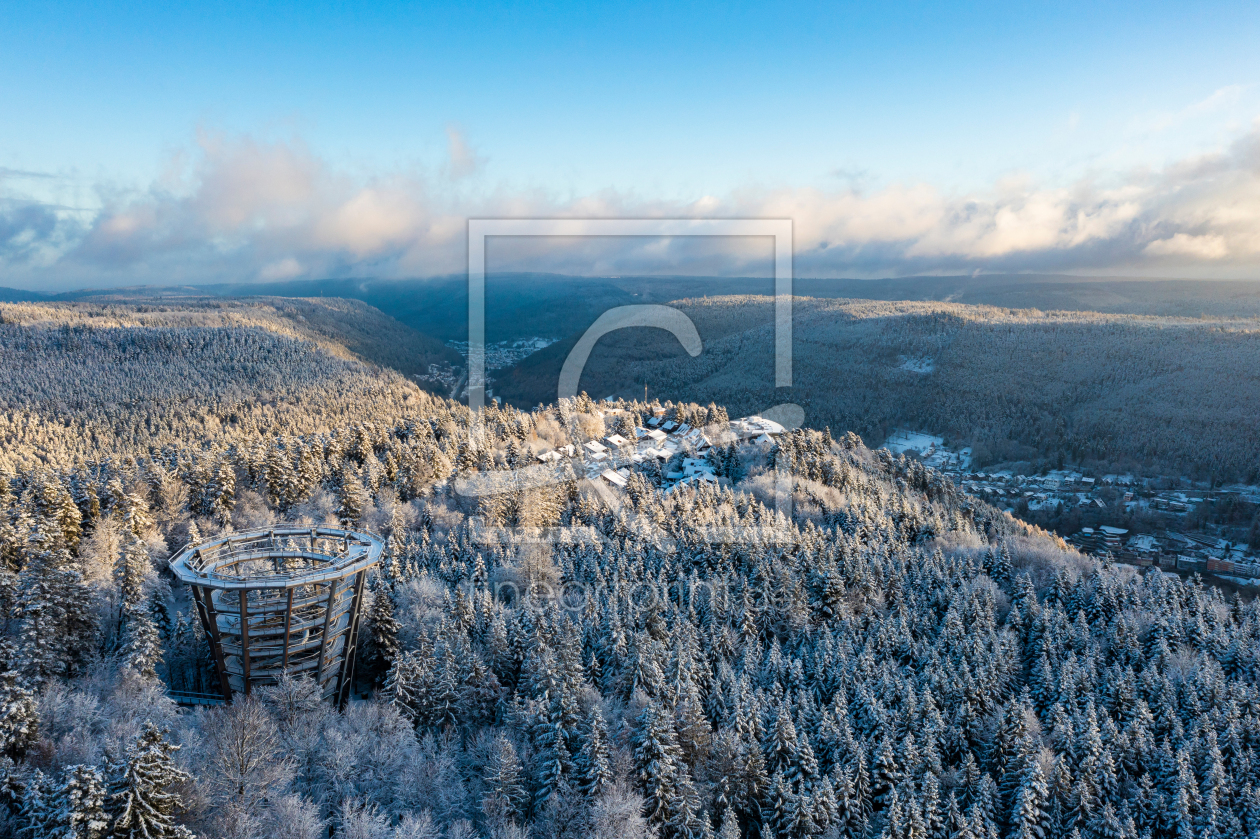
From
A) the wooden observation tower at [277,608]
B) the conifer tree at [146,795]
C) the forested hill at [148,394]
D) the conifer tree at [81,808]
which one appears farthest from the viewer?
the forested hill at [148,394]

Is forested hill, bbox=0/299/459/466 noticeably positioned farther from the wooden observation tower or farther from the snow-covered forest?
the wooden observation tower

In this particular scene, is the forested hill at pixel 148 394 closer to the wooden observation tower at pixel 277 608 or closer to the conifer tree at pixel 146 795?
the wooden observation tower at pixel 277 608

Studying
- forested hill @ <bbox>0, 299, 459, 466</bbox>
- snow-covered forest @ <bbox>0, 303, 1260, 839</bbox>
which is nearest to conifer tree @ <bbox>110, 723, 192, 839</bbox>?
snow-covered forest @ <bbox>0, 303, 1260, 839</bbox>

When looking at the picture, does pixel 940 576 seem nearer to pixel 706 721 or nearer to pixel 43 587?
pixel 706 721

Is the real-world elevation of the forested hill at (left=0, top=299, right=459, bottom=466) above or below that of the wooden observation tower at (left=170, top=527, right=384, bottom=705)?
above

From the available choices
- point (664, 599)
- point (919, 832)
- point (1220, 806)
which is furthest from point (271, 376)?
point (1220, 806)

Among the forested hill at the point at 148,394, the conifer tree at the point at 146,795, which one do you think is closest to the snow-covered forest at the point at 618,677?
the conifer tree at the point at 146,795

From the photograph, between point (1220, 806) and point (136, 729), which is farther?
point (1220, 806)

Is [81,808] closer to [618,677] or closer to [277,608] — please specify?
[277,608]
